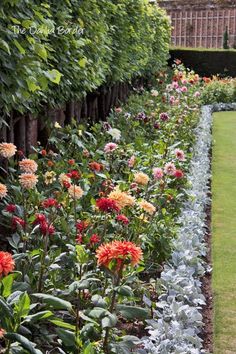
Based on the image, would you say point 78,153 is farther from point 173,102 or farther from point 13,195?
point 173,102

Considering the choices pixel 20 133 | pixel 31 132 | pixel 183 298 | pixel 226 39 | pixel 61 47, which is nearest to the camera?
pixel 183 298

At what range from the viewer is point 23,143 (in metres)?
4.39

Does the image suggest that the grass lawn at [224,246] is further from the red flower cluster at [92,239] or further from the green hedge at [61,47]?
the green hedge at [61,47]

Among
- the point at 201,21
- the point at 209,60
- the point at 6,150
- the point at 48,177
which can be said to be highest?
the point at 201,21

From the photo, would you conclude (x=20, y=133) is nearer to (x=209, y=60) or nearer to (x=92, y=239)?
(x=92, y=239)

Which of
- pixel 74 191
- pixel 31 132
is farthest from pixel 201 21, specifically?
pixel 74 191

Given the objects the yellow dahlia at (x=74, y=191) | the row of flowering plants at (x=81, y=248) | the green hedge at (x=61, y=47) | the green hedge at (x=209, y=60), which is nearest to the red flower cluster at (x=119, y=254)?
the row of flowering plants at (x=81, y=248)

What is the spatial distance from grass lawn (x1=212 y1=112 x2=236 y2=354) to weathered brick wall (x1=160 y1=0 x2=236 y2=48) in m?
20.0

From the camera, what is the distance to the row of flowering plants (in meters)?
1.84

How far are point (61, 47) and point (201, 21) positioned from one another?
24.8 metres

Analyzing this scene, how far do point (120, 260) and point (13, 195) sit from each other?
1779 mm

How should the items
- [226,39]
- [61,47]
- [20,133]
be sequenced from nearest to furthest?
[61,47]
[20,133]
[226,39]

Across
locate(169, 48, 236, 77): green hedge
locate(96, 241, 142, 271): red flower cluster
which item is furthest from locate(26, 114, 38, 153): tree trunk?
locate(169, 48, 236, 77): green hedge

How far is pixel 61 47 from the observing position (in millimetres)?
4172
